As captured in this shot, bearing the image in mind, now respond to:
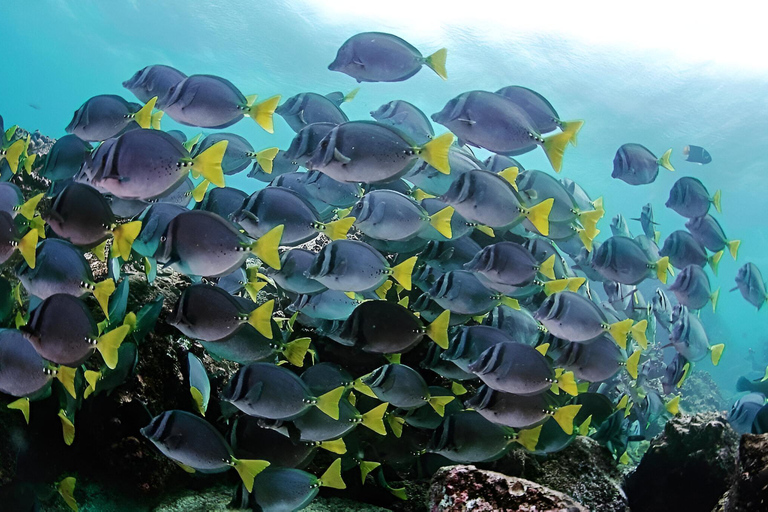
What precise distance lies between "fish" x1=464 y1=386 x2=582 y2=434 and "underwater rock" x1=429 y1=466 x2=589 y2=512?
360 mm

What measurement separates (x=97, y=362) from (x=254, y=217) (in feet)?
4.77

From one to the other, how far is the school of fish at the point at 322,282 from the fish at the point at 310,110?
0.01 metres

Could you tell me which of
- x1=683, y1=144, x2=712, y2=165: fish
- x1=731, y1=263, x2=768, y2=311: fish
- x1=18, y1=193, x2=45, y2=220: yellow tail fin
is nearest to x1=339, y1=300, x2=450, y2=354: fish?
x1=18, y1=193, x2=45, y2=220: yellow tail fin

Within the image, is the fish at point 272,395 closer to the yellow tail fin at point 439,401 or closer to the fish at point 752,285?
the yellow tail fin at point 439,401

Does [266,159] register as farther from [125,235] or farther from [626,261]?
[626,261]

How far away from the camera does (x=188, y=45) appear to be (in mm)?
37688

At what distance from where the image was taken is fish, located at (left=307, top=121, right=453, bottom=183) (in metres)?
2.52

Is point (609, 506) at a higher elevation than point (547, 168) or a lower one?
lower

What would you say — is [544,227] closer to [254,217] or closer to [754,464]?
[754,464]

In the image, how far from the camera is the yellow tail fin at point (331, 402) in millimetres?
2348

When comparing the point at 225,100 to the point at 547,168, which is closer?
the point at 225,100

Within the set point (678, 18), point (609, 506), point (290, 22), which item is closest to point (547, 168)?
point (678, 18)

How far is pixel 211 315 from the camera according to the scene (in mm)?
2309

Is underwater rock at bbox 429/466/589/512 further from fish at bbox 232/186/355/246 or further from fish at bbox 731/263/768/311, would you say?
fish at bbox 731/263/768/311
